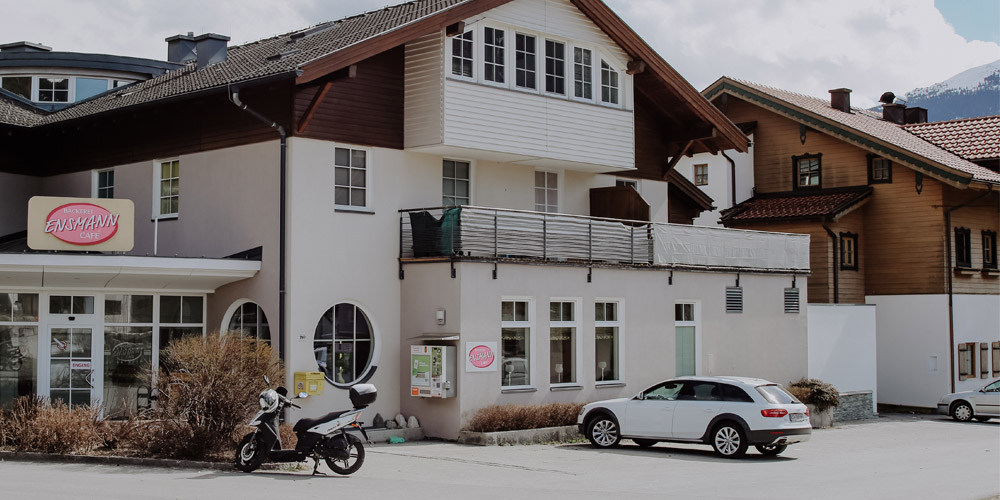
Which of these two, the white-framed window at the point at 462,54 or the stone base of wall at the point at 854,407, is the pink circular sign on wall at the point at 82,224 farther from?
the stone base of wall at the point at 854,407

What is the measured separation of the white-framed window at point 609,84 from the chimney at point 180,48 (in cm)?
1205

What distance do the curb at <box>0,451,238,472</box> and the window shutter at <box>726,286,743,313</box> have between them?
14.2 meters

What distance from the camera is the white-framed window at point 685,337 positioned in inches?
994

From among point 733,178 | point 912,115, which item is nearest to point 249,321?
point 733,178

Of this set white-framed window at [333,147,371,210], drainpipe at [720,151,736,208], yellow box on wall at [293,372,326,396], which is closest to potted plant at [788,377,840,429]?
drainpipe at [720,151,736,208]

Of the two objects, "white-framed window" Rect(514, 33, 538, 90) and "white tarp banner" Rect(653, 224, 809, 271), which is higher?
"white-framed window" Rect(514, 33, 538, 90)

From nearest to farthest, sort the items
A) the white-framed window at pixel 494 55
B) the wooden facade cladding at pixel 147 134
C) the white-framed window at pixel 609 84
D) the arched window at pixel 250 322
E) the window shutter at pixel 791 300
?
the arched window at pixel 250 322 → the wooden facade cladding at pixel 147 134 → the white-framed window at pixel 494 55 → the white-framed window at pixel 609 84 → the window shutter at pixel 791 300

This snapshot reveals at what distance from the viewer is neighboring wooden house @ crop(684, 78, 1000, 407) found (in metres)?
33.1

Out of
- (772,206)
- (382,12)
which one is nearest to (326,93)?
(382,12)

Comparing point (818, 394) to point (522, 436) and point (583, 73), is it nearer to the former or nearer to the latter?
point (522, 436)

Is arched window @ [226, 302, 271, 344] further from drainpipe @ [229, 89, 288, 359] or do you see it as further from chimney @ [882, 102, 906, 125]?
chimney @ [882, 102, 906, 125]

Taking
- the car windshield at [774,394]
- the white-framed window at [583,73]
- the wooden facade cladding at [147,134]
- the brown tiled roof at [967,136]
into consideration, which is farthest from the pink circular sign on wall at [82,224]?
the brown tiled roof at [967,136]

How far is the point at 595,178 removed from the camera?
2661cm

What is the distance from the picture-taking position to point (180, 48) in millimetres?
30812
